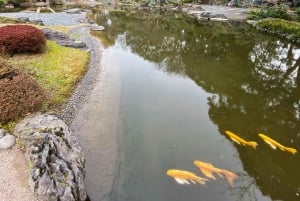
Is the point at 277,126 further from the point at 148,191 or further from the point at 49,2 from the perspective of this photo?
the point at 49,2

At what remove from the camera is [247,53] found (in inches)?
688

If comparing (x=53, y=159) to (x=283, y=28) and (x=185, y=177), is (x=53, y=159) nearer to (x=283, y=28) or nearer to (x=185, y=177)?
(x=185, y=177)

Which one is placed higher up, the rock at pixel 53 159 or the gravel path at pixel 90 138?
the rock at pixel 53 159

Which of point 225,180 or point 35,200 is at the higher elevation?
point 35,200

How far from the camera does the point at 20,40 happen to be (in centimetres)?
1160

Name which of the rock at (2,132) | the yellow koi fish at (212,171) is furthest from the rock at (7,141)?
the yellow koi fish at (212,171)

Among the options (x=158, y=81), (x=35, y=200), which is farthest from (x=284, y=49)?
(x=35, y=200)

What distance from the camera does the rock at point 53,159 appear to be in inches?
196

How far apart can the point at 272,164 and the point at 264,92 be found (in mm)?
5153

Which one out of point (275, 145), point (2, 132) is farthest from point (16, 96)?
point (275, 145)

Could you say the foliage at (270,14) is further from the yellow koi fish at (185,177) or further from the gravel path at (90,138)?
the yellow koi fish at (185,177)

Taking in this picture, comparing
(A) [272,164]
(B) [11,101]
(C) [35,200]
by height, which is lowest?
(A) [272,164]

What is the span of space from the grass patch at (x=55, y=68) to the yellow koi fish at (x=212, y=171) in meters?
4.51

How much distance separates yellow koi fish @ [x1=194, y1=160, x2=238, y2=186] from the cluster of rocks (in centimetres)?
408
